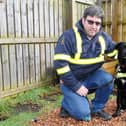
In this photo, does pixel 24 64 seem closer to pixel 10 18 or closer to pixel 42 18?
pixel 10 18

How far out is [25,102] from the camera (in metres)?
5.34

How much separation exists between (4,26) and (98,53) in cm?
200

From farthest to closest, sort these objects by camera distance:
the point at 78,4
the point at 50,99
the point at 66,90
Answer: the point at 78,4
the point at 50,99
the point at 66,90

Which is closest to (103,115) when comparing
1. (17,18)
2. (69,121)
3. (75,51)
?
(69,121)

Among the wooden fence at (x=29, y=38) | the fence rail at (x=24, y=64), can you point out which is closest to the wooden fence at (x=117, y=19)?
the wooden fence at (x=29, y=38)

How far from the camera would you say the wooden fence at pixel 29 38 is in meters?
5.28

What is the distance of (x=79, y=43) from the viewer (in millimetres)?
3754

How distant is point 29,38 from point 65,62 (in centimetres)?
226

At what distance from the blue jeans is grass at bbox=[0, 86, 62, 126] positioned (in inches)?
23.7

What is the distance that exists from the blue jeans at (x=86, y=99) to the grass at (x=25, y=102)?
0.60 meters

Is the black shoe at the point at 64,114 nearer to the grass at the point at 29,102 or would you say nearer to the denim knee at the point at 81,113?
the denim knee at the point at 81,113

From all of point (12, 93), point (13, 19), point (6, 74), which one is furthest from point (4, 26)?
point (12, 93)

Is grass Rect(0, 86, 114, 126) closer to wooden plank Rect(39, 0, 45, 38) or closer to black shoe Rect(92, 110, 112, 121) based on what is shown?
black shoe Rect(92, 110, 112, 121)

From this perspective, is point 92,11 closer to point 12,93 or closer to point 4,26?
point 4,26
